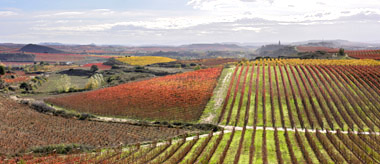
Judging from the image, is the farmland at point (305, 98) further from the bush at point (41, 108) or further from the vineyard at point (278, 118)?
the bush at point (41, 108)

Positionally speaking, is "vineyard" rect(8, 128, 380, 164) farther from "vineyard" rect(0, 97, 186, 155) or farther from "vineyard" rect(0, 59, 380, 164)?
"vineyard" rect(0, 97, 186, 155)

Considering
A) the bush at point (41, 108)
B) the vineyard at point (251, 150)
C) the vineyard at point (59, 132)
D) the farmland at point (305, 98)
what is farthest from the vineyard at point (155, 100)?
the vineyard at point (251, 150)

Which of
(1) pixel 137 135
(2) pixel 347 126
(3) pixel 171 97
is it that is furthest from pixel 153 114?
(2) pixel 347 126

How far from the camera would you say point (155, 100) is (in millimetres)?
44156

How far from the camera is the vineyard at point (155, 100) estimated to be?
40.3 metres

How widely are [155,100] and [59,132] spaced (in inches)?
605

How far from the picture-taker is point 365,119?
116 ft

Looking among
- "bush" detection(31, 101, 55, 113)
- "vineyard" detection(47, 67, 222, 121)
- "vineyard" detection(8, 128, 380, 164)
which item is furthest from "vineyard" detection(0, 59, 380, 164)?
"bush" detection(31, 101, 55, 113)

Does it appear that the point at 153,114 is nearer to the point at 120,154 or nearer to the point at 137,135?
the point at 137,135

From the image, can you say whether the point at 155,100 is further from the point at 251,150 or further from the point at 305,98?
the point at 251,150

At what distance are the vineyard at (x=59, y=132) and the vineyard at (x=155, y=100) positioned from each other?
5.36 m

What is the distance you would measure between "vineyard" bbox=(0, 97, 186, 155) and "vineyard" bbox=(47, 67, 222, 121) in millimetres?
5364

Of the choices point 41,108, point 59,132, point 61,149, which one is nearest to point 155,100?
point 59,132

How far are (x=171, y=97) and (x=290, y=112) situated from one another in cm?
1655
